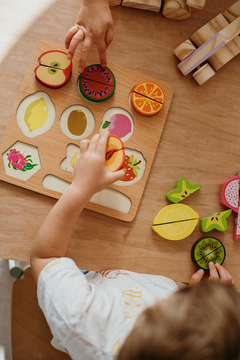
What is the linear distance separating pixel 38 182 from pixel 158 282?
390mm

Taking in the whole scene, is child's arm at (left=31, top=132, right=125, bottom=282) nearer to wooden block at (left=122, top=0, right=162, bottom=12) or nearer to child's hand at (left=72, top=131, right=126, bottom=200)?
child's hand at (left=72, top=131, right=126, bottom=200)

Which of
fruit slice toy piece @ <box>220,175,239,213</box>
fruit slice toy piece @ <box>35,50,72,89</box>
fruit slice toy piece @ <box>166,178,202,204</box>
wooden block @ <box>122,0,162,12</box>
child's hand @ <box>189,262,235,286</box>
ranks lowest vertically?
child's hand @ <box>189,262,235,286</box>

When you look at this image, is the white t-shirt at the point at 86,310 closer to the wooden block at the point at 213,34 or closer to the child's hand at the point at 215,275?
the child's hand at the point at 215,275

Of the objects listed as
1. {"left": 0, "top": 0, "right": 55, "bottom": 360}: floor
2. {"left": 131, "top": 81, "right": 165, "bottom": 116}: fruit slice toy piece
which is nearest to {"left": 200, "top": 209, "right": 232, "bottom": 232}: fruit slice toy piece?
{"left": 131, "top": 81, "right": 165, "bottom": 116}: fruit slice toy piece

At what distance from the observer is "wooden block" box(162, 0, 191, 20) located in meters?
0.70

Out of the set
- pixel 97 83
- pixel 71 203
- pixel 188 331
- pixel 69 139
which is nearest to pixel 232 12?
pixel 97 83

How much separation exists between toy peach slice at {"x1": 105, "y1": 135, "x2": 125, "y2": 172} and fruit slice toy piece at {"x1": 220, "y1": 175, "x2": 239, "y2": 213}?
0.31 meters

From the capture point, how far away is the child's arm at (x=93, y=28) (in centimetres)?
64

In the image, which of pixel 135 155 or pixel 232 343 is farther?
pixel 135 155

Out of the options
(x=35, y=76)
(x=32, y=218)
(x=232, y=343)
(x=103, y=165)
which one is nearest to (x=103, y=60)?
(x=35, y=76)

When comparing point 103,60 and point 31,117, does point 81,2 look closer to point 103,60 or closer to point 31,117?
point 103,60

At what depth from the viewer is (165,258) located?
680 mm

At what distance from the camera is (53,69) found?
652 millimetres

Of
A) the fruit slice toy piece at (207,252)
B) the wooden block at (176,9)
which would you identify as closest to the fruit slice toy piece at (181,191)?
the fruit slice toy piece at (207,252)
